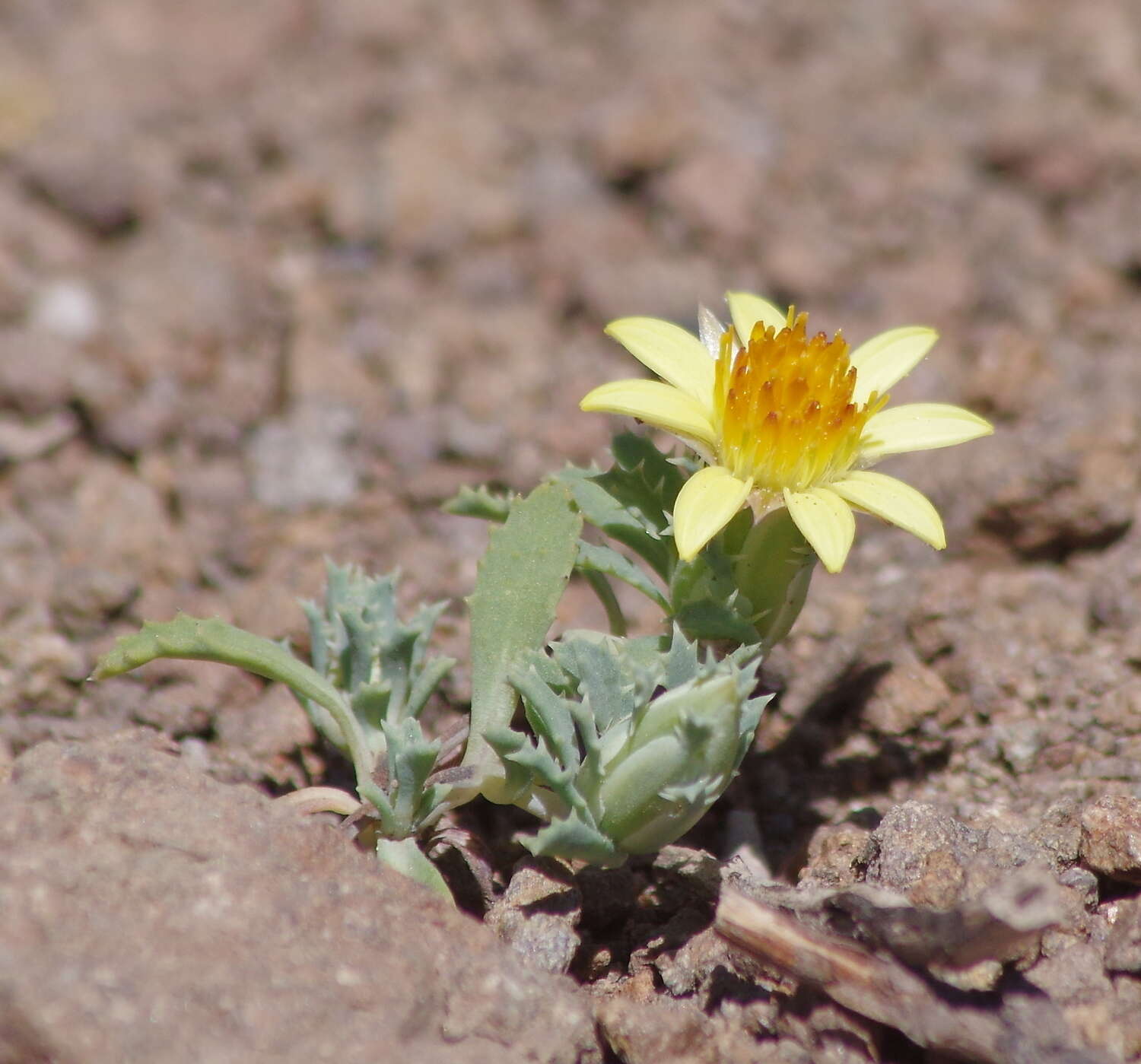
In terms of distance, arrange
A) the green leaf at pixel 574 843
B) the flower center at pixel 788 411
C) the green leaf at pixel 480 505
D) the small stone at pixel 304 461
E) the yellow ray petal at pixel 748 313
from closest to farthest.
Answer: the green leaf at pixel 574 843 → the flower center at pixel 788 411 → the green leaf at pixel 480 505 → the yellow ray petal at pixel 748 313 → the small stone at pixel 304 461

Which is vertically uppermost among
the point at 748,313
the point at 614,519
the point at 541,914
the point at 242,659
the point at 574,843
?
the point at 748,313

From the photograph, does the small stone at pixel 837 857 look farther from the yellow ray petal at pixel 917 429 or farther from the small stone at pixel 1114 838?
the yellow ray petal at pixel 917 429

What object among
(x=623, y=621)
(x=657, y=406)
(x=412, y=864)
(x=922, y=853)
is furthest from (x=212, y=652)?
(x=922, y=853)

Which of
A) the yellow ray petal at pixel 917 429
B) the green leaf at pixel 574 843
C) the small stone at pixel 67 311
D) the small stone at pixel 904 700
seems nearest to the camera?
the green leaf at pixel 574 843

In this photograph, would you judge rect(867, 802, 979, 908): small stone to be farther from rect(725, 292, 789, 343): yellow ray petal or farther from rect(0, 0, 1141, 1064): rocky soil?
rect(725, 292, 789, 343): yellow ray petal

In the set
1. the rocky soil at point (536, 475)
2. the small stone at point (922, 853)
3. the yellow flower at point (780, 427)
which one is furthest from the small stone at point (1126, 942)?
the yellow flower at point (780, 427)

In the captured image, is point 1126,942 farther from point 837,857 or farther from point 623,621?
point 623,621
